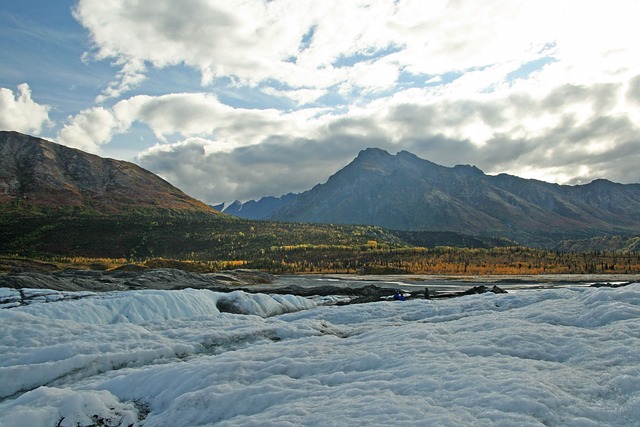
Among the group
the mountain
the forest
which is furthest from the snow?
the mountain

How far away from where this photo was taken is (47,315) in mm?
19328

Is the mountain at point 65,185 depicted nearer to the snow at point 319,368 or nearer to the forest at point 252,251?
the forest at point 252,251

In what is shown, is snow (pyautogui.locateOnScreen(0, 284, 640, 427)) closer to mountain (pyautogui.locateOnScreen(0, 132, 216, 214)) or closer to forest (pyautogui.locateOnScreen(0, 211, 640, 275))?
forest (pyautogui.locateOnScreen(0, 211, 640, 275))

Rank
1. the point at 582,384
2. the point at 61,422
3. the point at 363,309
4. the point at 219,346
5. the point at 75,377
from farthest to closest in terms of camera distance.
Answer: the point at 363,309 < the point at 219,346 < the point at 75,377 < the point at 582,384 < the point at 61,422

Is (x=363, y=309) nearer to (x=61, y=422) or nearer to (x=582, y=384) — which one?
(x=582, y=384)

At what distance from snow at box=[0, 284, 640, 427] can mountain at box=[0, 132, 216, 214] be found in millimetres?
146506

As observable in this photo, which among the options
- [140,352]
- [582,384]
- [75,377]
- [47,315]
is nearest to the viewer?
[582,384]

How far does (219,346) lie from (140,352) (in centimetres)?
296

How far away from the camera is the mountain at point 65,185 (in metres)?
154

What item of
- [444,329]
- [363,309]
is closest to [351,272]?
[363,309]

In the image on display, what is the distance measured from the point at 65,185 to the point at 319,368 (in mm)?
187315

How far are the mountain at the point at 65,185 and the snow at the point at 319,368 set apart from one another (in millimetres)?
146506

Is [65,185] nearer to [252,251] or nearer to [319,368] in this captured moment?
[252,251]

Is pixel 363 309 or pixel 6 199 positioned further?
pixel 6 199
